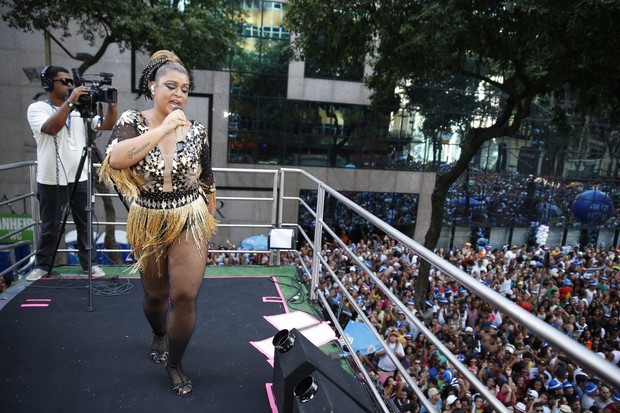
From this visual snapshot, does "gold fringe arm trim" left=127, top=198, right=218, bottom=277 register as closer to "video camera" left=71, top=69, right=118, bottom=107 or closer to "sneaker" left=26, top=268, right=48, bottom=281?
"video camera" left=71, top=69, right=118, bottom=107

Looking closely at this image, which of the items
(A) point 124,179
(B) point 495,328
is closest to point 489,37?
(B) point 495,328

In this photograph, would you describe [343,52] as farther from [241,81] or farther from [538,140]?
[538,140]

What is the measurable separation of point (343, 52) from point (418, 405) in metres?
7.66

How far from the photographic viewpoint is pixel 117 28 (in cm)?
849

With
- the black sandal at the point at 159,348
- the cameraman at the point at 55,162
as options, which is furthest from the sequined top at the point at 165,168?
the cameraman at the point at 55,162

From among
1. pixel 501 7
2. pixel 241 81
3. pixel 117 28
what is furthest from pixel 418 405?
pixel 241 81

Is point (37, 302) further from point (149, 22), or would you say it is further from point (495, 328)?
point (495, 328)

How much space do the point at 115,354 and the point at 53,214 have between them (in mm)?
1704

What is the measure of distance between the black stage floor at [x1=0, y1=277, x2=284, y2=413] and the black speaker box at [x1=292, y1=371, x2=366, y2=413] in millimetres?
615

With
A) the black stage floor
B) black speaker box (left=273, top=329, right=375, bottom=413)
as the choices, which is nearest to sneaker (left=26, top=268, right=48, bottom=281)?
the black stage floor

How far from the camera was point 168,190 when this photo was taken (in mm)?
2312

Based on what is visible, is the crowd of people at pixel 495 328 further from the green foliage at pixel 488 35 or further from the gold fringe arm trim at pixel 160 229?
the green foliage at pixel 488 35

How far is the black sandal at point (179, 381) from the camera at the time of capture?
2.40m

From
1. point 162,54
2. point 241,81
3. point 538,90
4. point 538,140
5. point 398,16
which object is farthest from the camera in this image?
point 538,140
